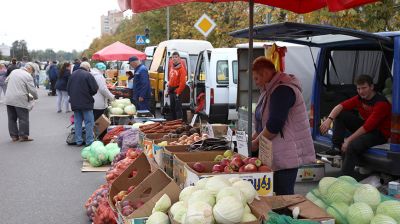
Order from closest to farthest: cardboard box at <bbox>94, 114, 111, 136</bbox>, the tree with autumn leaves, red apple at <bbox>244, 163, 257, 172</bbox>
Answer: red apple at <bbox>244, 163, 257, 172</bbox> → the tree with autumn leaves → cardboard box at <bbox>94, 114, 111, 136</bbox>

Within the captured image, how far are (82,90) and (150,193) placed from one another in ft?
22.6

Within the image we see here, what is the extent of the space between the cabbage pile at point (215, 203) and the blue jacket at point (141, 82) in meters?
9.47

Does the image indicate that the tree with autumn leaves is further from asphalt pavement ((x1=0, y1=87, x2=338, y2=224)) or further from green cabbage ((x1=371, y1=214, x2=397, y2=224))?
green cabbage ((x1=371, y1=214, x2=397, y2=224))

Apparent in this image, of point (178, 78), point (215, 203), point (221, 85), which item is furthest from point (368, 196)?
point (178, 78)

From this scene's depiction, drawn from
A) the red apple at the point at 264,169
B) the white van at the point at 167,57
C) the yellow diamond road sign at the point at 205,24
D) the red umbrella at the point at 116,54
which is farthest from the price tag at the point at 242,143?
the red umbrella at the point at 116,54

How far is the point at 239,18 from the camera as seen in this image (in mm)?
23547

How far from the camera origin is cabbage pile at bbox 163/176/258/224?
3.10 metres

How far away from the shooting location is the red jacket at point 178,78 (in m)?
14.1

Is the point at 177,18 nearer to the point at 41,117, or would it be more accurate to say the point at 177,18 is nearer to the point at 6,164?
the point at 41,117

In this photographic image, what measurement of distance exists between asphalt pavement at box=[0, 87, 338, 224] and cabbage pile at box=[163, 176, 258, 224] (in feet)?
10.0

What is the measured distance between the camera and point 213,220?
125 inches

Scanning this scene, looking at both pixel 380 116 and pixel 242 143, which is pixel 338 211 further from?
pixel 380 116

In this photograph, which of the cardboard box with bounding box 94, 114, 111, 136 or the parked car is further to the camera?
the cardboard box with bounding box 94, 114, 111, 136

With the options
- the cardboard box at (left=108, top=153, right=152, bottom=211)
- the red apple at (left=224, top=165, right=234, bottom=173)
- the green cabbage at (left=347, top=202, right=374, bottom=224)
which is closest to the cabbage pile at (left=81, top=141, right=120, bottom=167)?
the cardboard box at (left=108, top=153, right=152, bottom=211)
